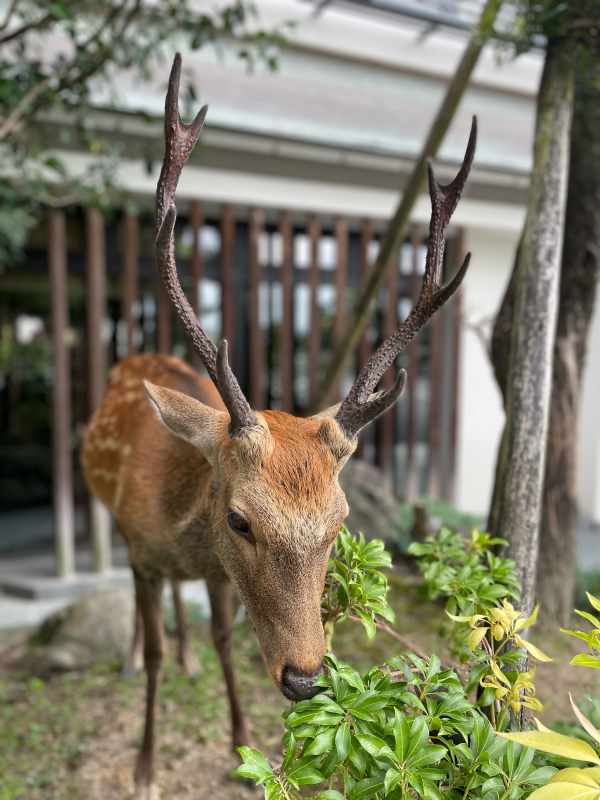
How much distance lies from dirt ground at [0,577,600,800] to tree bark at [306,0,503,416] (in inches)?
63.0

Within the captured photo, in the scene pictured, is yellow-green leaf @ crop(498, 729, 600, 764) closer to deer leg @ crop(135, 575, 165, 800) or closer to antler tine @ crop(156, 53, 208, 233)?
antler tine @ crop(156, 53, 208, 233)

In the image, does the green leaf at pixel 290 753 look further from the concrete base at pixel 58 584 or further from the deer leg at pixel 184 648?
the concrete base at pixel 58 584

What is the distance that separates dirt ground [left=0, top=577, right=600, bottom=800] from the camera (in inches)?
113

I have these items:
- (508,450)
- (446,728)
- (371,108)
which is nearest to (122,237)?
(371,108)

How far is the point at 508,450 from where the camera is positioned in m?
2.28

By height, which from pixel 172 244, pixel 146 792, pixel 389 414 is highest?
pixel 172 244

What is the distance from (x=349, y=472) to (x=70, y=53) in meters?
4.15

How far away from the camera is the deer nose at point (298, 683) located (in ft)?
4.74

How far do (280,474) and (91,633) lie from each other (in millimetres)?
3092

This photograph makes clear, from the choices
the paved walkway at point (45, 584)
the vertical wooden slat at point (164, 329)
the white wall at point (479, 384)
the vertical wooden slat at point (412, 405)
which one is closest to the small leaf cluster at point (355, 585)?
the paved walkway at point (45, 584)

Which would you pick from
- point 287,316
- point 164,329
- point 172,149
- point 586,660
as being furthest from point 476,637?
point 287,316

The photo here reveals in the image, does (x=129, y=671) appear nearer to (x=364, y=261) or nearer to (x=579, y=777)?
(x=579, y=777)

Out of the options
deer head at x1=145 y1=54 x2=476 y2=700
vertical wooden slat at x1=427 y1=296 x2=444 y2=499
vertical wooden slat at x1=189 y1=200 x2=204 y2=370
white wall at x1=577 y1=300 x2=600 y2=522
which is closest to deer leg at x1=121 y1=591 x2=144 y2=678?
deer head at x1=145 y1=54 x2=476 y2=700

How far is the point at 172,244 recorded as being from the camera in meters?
1.75
